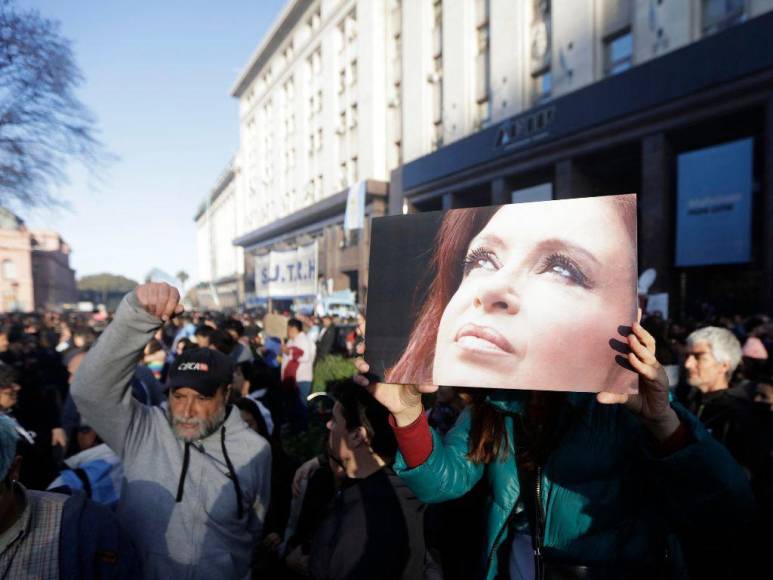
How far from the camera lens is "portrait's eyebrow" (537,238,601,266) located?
1.41 meters

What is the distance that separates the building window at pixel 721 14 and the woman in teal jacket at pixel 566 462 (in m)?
14.5

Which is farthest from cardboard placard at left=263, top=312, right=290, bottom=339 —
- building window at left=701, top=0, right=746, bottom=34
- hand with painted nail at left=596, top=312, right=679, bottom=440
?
building window at left=701, top=0, right=746, bottom=34

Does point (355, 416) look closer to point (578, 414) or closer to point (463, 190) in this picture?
point (578, 414)

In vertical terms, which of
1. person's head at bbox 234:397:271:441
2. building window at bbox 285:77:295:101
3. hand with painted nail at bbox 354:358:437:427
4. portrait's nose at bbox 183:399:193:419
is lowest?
person's head at bbox 234:397:271:441

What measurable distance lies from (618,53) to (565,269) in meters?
16.7

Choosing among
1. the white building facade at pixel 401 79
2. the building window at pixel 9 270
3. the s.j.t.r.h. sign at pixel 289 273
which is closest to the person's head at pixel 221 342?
the s.j.t.r.h. sign at pixel 289 273

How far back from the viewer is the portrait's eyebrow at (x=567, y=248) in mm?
1408

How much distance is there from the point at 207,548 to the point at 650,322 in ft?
12.1

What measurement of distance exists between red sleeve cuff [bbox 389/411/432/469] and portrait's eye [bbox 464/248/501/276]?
54cm

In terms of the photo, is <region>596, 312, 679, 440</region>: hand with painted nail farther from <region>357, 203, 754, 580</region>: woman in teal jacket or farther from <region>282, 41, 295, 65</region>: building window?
<region>282, 41, 295, 65</region>: building window

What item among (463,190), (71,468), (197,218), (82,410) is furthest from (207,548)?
(197,218)

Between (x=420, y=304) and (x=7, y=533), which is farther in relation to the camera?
(x=420, y=304)

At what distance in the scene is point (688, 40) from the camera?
1270cm

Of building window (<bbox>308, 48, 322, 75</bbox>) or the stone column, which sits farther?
building window (<bbox>308, 48, 322, 75</bbox>)
